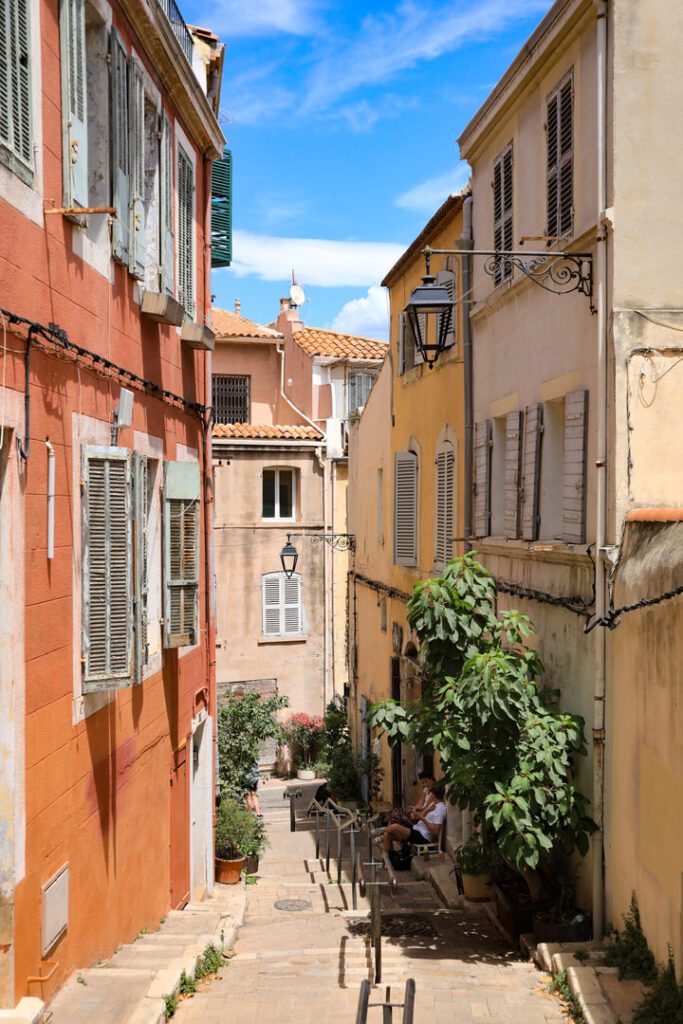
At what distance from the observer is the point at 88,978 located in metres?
7.82

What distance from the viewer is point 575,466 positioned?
33.0 feet

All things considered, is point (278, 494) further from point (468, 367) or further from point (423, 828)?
point (468, 367)

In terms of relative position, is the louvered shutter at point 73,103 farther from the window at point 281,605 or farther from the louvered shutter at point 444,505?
the window at point 281,605

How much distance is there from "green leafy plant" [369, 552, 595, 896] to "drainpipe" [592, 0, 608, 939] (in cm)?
21

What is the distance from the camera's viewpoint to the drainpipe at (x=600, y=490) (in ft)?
30.5

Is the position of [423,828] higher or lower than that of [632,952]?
lower

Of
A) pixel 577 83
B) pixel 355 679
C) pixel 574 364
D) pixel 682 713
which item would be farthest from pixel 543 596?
pixel 355 679

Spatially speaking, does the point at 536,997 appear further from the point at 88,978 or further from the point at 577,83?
the point at 577,83

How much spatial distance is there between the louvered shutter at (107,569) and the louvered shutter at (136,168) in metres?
2.03

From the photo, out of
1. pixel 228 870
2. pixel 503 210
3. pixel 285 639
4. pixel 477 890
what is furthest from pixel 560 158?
pixel 285 639

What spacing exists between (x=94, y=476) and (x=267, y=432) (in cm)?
2062

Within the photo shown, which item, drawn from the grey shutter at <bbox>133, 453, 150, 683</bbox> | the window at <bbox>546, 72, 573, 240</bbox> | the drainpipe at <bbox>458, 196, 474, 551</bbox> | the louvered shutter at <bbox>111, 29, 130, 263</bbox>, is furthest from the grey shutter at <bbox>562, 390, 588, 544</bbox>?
the louvered shutter at <bbox>111, 29, 130, 263</bbox>

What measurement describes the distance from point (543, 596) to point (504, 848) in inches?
110

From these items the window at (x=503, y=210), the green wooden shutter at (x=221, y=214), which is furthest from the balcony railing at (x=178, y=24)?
the window at (x=503, y=210)
